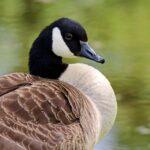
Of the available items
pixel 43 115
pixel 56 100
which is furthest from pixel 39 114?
pixel 56 100

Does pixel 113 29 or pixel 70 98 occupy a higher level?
pixel 70 98

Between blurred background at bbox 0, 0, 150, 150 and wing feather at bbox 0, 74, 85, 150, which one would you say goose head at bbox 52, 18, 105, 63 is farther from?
blurred background at bbox 0, 0, 150, 150

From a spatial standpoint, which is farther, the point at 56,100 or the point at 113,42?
Answer: the point at 113,42

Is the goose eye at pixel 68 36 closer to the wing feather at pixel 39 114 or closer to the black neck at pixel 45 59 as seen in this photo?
the black neck at pixel 45 59

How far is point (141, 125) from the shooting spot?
330 inches

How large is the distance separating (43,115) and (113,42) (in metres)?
3.90

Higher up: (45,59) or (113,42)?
(45,59)

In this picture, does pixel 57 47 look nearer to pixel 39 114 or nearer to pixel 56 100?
pixel 56 100

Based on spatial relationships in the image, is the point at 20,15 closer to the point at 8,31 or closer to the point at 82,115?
the point at 8,31

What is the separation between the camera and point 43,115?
686cm

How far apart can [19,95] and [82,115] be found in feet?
1.83

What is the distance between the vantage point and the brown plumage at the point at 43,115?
6.65 metres

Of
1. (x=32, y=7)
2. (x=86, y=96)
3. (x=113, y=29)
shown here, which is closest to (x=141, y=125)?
(x=86, y=96)

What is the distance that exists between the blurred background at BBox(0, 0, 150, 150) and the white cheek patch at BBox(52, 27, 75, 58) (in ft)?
3.20
